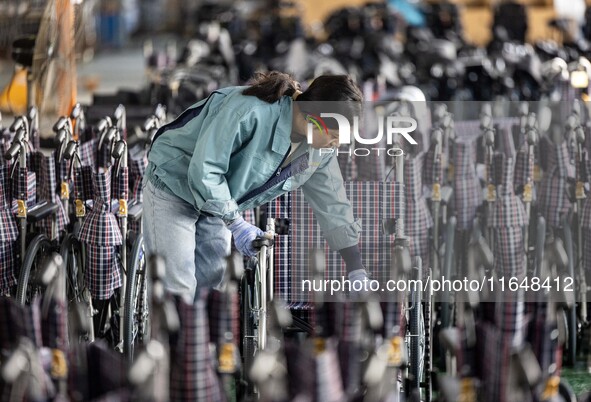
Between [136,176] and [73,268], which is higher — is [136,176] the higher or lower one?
the higher one

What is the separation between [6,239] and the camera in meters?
4.78

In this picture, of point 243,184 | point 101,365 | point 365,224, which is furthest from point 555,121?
point 101,365

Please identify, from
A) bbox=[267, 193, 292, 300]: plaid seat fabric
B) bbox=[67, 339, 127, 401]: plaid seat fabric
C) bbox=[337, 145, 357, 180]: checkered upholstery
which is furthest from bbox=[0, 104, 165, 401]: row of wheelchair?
bbox=[67, 339, 127, 401]: plaid seat fabric

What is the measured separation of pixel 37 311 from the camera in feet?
10.7

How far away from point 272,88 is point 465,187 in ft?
5.44

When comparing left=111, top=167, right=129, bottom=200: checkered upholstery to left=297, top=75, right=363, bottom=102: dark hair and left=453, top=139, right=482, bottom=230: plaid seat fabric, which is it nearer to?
left=297, top=75, right=363, bottom=102: dark hair

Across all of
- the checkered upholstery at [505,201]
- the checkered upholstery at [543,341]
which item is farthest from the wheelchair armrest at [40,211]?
the checkered upholstery at [543,341]

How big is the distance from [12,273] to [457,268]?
1866mm

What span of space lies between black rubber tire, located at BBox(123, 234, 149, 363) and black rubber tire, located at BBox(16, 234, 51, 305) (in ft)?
1.13

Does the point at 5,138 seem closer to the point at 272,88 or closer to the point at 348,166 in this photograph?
the point at 348,166

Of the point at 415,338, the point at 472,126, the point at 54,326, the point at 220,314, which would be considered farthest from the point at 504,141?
the point at 54,326

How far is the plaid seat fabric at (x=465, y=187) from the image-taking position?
534 cm

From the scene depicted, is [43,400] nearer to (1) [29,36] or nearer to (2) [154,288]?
(2) [154,288]

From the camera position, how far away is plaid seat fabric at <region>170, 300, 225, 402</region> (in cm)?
313
